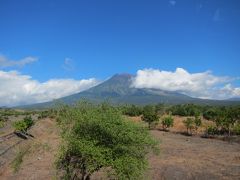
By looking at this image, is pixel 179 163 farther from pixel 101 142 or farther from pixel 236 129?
pixel 236 129

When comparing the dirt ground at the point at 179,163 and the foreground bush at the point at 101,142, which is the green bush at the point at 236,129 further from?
the foreground bush at the point at 101,142

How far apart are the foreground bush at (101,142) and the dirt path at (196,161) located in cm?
1590

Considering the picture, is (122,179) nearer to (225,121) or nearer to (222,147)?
(222,147)

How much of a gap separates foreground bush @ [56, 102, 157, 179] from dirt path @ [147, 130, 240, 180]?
52.2 feet

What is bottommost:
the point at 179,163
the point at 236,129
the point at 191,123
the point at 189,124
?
the point at 179,163

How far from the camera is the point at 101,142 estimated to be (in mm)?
28266

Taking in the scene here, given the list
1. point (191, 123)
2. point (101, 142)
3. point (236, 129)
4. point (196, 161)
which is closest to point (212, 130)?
point (191, 123)

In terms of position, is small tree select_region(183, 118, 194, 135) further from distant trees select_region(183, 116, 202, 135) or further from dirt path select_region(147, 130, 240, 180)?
dirt path select_region(147, 130, 240, 180)

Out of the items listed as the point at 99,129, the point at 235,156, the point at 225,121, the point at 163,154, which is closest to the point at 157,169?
the point at 163,154

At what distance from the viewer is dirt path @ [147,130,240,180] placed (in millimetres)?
45094

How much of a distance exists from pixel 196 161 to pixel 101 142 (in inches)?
1209

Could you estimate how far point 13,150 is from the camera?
63.2 metres

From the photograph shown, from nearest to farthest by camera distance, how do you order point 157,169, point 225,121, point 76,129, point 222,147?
point 76,129, point 157,169, point 222,147, point 225,121

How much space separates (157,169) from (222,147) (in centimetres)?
2837
